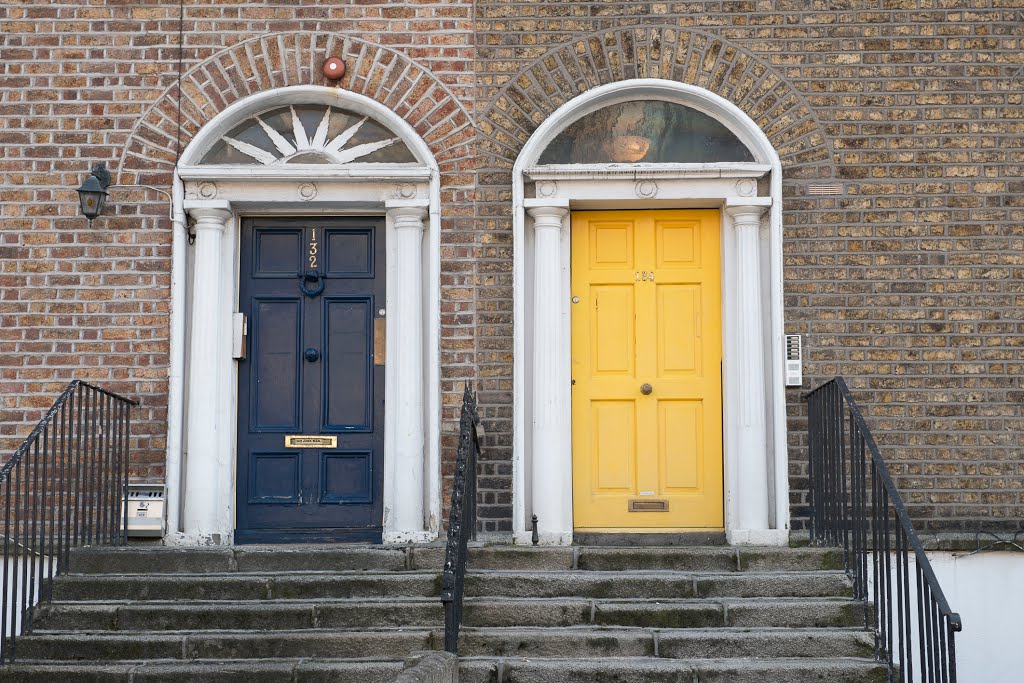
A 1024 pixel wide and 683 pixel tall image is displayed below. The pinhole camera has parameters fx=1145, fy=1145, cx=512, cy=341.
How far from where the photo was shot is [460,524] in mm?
5551

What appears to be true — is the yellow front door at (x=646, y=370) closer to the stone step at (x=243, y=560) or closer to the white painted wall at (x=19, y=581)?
the stone step at (x=243, y=560)

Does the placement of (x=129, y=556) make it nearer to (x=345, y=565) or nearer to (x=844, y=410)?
(x=345, y=565)

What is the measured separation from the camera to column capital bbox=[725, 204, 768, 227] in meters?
6.98

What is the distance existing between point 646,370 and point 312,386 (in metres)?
2.10

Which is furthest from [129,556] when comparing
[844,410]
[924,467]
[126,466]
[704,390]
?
[924,467]

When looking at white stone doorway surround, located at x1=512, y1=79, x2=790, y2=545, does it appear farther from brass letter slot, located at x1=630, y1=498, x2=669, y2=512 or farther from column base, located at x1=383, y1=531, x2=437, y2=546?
column base, located at x1=383, y1=531, x2=437, y2=546

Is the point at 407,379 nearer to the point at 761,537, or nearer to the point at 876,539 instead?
the point at 761,537

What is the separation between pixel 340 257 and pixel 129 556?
7.34 ft

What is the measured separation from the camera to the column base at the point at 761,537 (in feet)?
22.2

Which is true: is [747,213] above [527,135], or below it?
below

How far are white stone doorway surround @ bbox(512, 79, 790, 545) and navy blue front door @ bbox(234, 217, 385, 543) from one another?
3.11 ft

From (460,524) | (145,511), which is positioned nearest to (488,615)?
(460,524)

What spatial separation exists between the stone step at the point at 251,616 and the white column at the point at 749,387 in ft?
6.68

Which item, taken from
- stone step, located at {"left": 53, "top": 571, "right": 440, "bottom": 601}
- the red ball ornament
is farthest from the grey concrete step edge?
the red ball ornament
